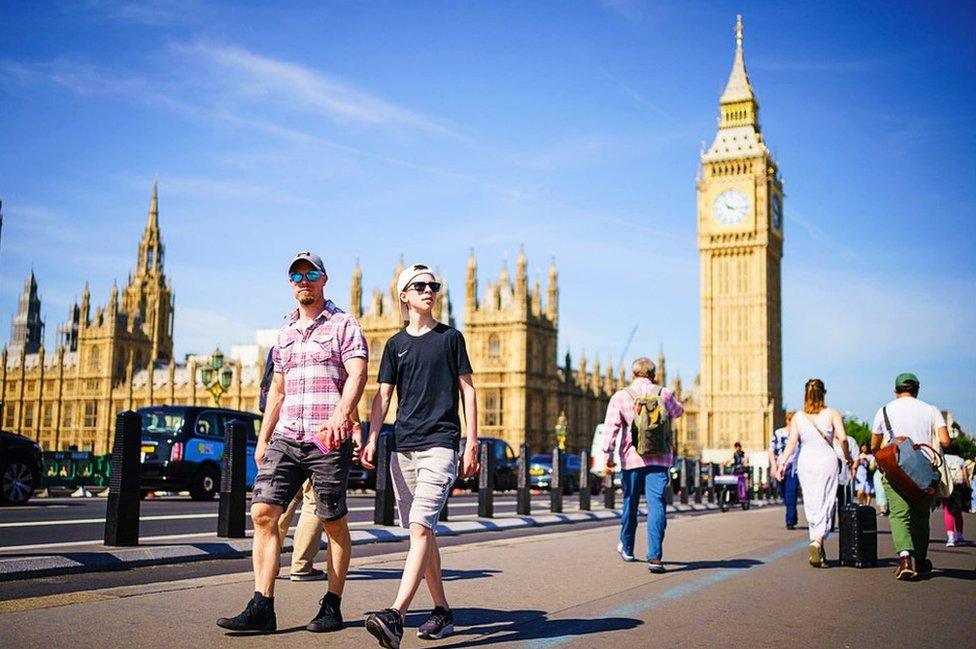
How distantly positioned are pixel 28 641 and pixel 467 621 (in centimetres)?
216

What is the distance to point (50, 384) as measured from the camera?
87.3 m

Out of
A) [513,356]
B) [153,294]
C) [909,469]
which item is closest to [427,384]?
[909,469]

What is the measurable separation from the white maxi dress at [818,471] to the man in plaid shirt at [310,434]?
5.12 metres

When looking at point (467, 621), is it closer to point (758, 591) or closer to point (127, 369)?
point (758, 591)

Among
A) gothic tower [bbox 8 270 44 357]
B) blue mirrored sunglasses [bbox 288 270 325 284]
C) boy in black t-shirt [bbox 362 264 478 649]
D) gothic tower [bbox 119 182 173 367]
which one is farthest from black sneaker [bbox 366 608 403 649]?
gothic tower [bbox 8 270 44 357]

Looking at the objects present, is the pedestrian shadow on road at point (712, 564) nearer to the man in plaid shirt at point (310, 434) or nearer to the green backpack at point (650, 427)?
the green backpack at point (650, 427)

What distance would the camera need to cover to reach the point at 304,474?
530 cm

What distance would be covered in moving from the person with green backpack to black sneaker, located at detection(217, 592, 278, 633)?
4.35 meters

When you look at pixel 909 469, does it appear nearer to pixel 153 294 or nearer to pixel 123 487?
pixel 123 487

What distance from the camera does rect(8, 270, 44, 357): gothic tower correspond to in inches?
4154

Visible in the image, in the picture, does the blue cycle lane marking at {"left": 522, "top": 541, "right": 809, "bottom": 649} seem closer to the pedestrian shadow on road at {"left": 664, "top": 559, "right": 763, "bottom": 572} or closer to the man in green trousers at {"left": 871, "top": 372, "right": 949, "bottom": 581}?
the pedestrian shadow on road at {"left": 664, "top": 559, "right": 763, "bottom": 572}

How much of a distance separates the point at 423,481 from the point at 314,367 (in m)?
0.82

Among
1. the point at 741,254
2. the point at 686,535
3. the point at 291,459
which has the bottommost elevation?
the point at 686,535

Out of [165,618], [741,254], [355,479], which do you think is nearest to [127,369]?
[741,254]
